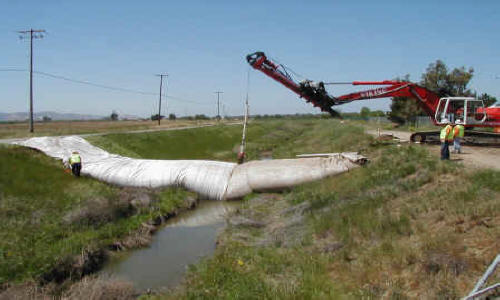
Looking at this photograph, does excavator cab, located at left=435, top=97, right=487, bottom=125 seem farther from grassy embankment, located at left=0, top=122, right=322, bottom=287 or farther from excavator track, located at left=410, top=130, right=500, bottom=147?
grassy embankment, located at left=0, top=122, right=322, bottom=287

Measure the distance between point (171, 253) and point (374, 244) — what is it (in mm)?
5445

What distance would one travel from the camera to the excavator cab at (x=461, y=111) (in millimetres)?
14016

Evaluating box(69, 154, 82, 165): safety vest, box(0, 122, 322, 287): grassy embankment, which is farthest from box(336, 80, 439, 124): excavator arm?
box(69, 154, 82, 165): safety vest

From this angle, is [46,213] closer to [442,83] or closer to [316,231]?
[316,231]

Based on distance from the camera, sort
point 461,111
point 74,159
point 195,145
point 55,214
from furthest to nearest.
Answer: point 195,145 → point 74,159 → point 461,111 → point 55,214

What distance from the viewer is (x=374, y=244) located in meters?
6.56

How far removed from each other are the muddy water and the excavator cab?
9.45m

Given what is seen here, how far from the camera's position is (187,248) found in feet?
32.9

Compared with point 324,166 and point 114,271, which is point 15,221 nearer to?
point 114,271

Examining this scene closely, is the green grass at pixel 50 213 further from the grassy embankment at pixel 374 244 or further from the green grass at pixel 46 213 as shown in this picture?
the grassy embankment at pixel 374 244

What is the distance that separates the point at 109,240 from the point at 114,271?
4.11ft

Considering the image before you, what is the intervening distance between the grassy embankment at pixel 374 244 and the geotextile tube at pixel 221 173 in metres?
3.29

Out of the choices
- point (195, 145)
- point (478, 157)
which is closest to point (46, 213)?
point (478, 157)

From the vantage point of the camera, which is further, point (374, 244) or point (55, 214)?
point (55, 214)
